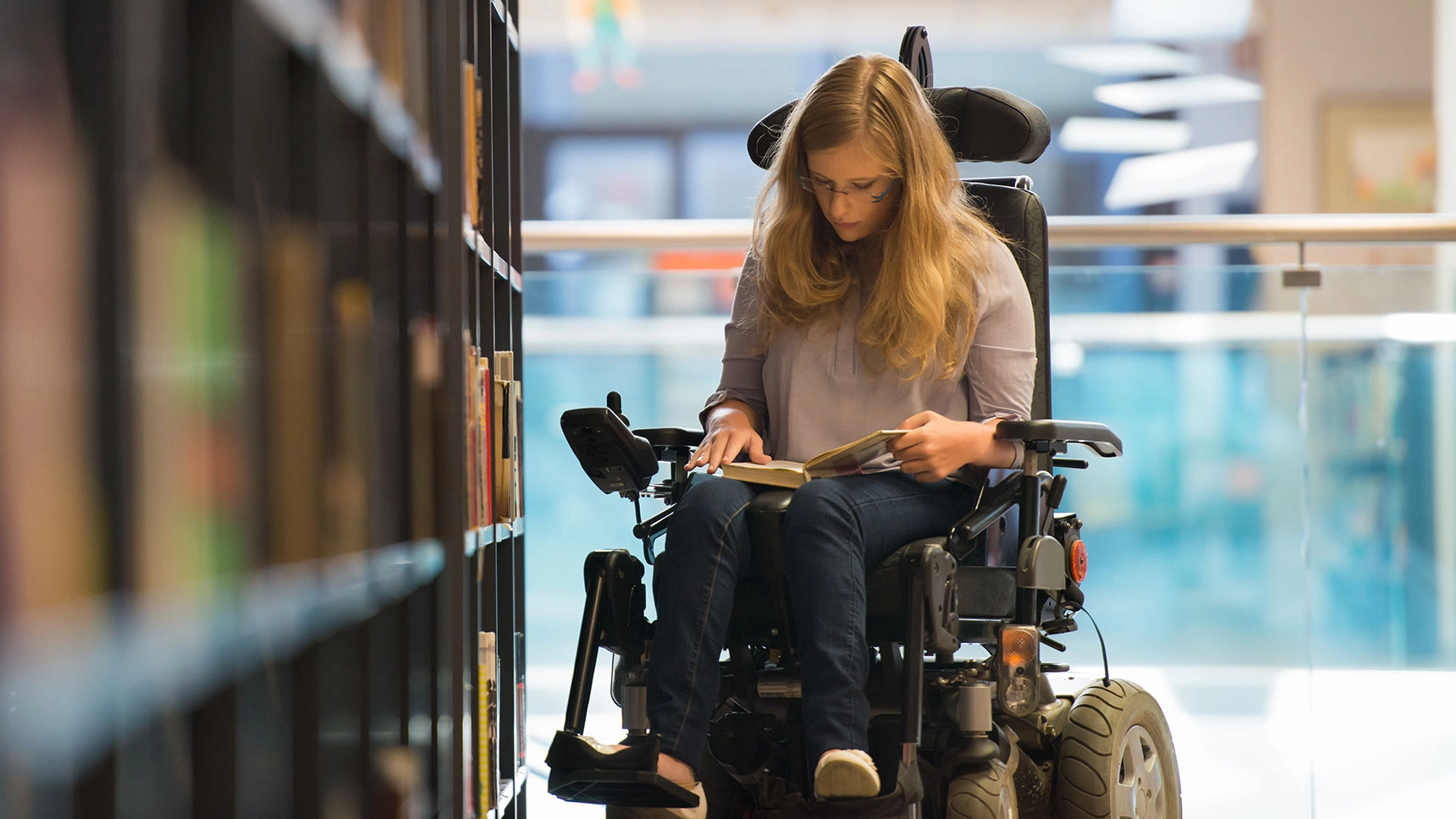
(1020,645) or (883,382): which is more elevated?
(883,382)

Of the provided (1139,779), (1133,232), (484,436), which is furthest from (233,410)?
(1133,232)

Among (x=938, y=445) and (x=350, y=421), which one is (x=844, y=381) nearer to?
(x=938, y=445)

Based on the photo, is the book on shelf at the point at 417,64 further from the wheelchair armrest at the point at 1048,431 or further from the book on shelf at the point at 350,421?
the wheelchair armrest at the point at 1048,431

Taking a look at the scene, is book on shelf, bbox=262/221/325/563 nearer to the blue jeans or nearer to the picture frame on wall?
the blue jeans

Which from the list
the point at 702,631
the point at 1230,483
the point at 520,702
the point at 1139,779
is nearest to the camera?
the point at 702,631

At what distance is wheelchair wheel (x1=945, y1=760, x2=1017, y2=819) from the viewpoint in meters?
1.46

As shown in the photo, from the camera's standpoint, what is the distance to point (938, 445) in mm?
1522

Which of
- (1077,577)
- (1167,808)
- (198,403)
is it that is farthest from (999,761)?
(198,403)

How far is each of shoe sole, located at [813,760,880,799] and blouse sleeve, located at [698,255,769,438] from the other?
628mm

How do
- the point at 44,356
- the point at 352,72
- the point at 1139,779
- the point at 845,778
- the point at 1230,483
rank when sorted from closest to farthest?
the point at 44,356 < the point at 352,72 < the point at 845,778 < the point at 1139,779 < the point at 1230,483

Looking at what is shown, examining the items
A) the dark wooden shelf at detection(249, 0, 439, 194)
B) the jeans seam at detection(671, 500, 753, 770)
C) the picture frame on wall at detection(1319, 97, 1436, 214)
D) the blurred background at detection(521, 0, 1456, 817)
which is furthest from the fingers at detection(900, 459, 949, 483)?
the picture frame on wall at detection(1319, 97, 1436, 214)

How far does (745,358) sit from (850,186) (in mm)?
307

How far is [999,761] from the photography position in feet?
4.98

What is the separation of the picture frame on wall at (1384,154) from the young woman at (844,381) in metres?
4.82
